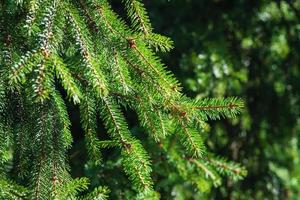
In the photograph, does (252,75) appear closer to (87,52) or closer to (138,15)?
(138,15)

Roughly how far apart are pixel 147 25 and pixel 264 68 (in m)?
2.08

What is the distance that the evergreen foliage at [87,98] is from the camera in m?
1.43

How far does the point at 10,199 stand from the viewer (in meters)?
1.47

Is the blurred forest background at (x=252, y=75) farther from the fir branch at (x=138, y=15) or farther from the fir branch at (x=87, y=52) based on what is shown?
the fir branch at (x=87, y=52)

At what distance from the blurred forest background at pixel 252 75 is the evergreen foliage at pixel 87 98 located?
144 cm

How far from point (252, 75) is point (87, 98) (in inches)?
84.0

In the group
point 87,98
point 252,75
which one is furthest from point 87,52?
point 252,75

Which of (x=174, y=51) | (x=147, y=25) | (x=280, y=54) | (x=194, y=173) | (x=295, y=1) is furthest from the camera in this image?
(x=280, y=54)

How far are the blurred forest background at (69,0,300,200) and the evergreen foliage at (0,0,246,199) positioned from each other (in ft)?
4.73

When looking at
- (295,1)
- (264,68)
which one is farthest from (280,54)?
(295,1)

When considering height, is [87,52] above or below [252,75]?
above

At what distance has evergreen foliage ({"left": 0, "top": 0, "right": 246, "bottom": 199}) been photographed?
1430 millimetres

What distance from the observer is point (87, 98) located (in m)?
1.57

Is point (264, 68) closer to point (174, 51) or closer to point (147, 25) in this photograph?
point (174, 51)
